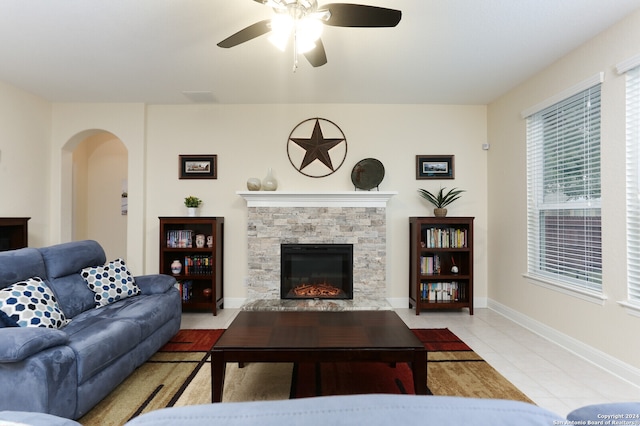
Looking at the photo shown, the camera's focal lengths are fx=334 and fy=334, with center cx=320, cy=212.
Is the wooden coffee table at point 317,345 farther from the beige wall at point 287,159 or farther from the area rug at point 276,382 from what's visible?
the beige wall at point 287,159

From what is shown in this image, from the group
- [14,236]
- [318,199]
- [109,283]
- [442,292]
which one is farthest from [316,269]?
[14,236]

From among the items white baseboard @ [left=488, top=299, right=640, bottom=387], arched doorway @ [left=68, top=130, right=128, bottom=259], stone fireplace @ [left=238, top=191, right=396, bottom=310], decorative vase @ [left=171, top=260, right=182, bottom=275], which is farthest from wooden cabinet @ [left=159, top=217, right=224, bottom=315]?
white baseboard @ [left=488, top=299, right=640, bottom=387]

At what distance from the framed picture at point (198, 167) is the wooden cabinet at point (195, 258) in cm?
64

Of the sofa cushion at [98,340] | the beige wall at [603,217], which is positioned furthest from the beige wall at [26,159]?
the beige wall at [603,217]

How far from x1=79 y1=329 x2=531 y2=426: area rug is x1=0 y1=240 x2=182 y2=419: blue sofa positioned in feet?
0.40

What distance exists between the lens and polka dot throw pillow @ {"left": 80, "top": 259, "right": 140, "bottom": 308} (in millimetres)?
2865

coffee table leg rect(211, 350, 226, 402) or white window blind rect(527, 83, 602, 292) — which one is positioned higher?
white window blind rect(527, 83, 602, 292)

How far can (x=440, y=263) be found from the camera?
4.46 metres

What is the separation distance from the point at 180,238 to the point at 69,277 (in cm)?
158

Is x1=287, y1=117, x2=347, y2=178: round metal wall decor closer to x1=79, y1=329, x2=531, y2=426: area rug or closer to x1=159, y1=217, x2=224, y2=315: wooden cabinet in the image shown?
x1=159, y1=217, x2=224, y2=315: wooden cabinet

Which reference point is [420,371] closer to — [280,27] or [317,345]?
[317,345]

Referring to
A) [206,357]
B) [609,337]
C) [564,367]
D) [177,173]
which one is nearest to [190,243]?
[177,173]

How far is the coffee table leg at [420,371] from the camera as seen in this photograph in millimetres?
1943

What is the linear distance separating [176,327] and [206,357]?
1.86 ft
